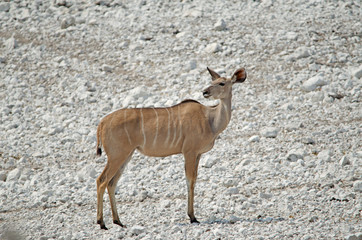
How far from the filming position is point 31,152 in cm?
987

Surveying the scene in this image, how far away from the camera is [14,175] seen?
29.5ft

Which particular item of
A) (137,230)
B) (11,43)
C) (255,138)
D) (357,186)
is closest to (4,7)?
(11,43)

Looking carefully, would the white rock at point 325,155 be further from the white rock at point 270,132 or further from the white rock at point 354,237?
the white rock at point 354,237

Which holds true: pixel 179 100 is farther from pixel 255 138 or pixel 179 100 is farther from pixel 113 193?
pixel 113 193

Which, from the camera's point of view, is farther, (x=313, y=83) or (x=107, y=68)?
(x=107, y=68)

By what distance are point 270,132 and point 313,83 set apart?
1865 mm

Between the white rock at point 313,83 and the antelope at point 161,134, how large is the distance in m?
3.38

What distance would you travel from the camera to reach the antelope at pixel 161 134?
732 cm

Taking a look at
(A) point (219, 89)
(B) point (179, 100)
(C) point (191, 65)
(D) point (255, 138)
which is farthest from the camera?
(C) point (191, 65)

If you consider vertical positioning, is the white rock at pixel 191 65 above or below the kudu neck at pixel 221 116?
below

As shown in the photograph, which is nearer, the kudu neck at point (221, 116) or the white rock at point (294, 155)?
the kudu neck at point (221, 116)

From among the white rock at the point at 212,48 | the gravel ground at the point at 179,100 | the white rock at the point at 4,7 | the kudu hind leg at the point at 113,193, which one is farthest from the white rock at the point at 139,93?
the white rock at the point at 4,7

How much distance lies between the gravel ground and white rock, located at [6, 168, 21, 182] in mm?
18

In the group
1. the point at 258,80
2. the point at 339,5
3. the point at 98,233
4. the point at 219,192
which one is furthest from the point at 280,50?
the point at 98,233
